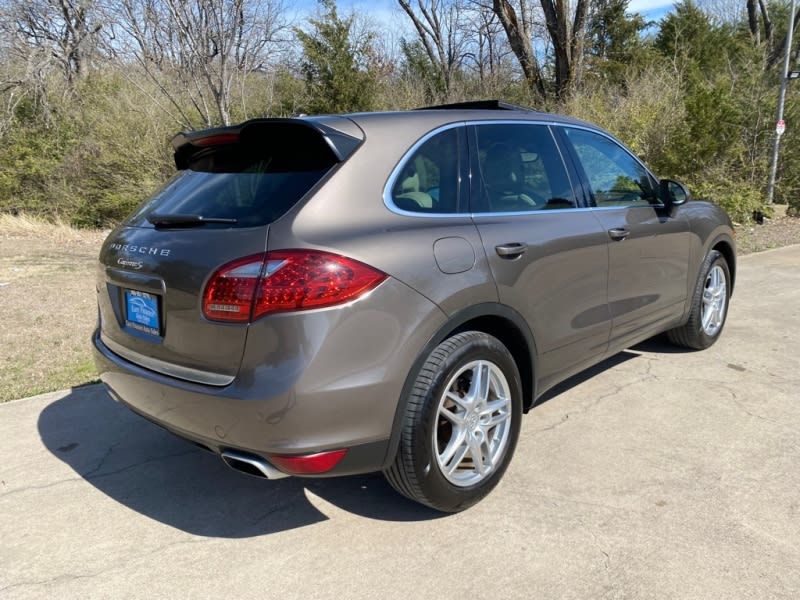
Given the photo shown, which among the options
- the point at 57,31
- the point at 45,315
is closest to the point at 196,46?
the point at 45,315

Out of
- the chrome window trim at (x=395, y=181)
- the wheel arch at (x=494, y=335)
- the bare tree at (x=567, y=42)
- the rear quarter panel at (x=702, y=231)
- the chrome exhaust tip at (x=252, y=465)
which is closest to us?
the chrome exhaust tip at (x=252, y=465)

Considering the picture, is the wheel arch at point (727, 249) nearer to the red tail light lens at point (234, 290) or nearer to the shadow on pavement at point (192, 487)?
the shadow on pavement at point (192, 487)

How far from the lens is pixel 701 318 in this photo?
4.95 m

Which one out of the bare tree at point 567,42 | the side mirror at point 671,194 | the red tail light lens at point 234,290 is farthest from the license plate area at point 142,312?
the bare tree at point 567,42

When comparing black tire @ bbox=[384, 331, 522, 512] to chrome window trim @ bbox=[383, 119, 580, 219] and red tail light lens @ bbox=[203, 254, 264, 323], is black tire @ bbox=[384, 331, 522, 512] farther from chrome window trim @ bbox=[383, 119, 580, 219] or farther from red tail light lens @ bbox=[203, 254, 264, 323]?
red tail light lens @ bbox=[203, 254, 264, 323]

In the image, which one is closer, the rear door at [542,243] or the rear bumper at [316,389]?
the rear bumper at [316,389]

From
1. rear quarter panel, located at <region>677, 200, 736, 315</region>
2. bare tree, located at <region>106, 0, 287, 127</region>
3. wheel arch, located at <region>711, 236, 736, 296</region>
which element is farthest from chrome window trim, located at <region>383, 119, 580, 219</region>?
bare tree, located at <region>106, 0, 287, 127</region>

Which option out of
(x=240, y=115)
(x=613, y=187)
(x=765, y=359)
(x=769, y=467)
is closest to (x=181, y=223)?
(x=613, y=187)

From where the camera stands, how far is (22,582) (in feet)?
8.36

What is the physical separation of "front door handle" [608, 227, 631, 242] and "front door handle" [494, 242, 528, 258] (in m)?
0.92

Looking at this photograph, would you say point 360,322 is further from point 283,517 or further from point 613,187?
point 613,187

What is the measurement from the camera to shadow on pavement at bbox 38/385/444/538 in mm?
2949

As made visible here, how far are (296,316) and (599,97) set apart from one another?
14.4 m

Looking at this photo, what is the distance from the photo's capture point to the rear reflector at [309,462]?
2.35 meters
